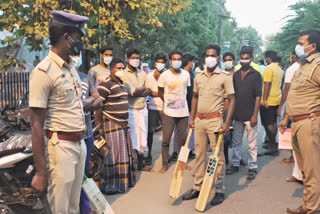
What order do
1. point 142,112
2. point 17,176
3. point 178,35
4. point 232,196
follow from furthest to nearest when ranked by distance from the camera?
point 178,35, point 142,112, point 232,196, point 17,176

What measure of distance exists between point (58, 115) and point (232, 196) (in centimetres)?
324

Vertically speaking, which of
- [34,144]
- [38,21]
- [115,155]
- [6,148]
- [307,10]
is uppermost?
[307,10]

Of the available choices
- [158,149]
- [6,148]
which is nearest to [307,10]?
[158,149]

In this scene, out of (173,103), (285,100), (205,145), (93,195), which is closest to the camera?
(93,195)

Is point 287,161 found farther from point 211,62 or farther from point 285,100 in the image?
point 211,62

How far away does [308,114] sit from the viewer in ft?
13.9

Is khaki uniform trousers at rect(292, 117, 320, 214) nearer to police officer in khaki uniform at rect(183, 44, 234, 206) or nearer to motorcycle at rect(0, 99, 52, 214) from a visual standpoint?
police officer in khaki uniform at rect(183, 44, 234, 206)

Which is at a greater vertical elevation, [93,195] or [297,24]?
[297,24]

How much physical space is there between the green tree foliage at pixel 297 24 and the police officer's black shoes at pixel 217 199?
16.4m

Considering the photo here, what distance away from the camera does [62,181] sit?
2783 millimetres

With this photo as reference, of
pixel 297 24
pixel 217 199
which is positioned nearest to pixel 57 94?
pixel 217 199

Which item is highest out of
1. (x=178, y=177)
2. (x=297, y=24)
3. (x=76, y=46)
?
(x=297, y=24)

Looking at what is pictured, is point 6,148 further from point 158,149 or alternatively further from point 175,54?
point 158,149

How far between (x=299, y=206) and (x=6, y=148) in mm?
3548
